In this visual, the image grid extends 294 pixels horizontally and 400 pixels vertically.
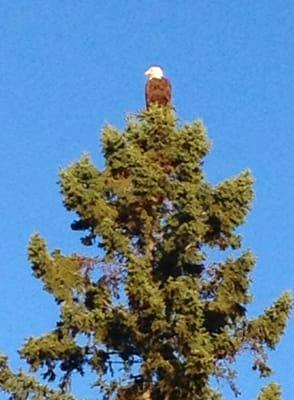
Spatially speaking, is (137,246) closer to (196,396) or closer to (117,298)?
(117,298)

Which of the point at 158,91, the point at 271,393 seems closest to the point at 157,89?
the point at 158,91

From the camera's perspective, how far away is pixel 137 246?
33688 millimetres

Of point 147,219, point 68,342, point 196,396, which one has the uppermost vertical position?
point 147,219

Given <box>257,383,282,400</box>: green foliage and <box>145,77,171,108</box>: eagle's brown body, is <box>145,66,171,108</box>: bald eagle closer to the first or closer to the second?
<box>145,77,171,108</box>: eagle's brown body

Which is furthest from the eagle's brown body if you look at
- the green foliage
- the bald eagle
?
the green foliage

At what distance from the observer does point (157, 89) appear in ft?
116

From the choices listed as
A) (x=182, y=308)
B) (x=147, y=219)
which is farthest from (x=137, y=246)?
(x=182, y=308)

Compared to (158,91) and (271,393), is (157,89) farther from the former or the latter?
(271,393)

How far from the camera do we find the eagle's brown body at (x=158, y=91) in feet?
116

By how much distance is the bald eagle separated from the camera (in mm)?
35281

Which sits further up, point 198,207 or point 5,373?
point 198,207

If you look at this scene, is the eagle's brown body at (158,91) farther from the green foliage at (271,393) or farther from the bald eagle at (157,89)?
the green foliage at (271,393)

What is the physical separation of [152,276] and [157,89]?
4982 mm

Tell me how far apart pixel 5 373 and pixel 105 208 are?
4136 millimetres
